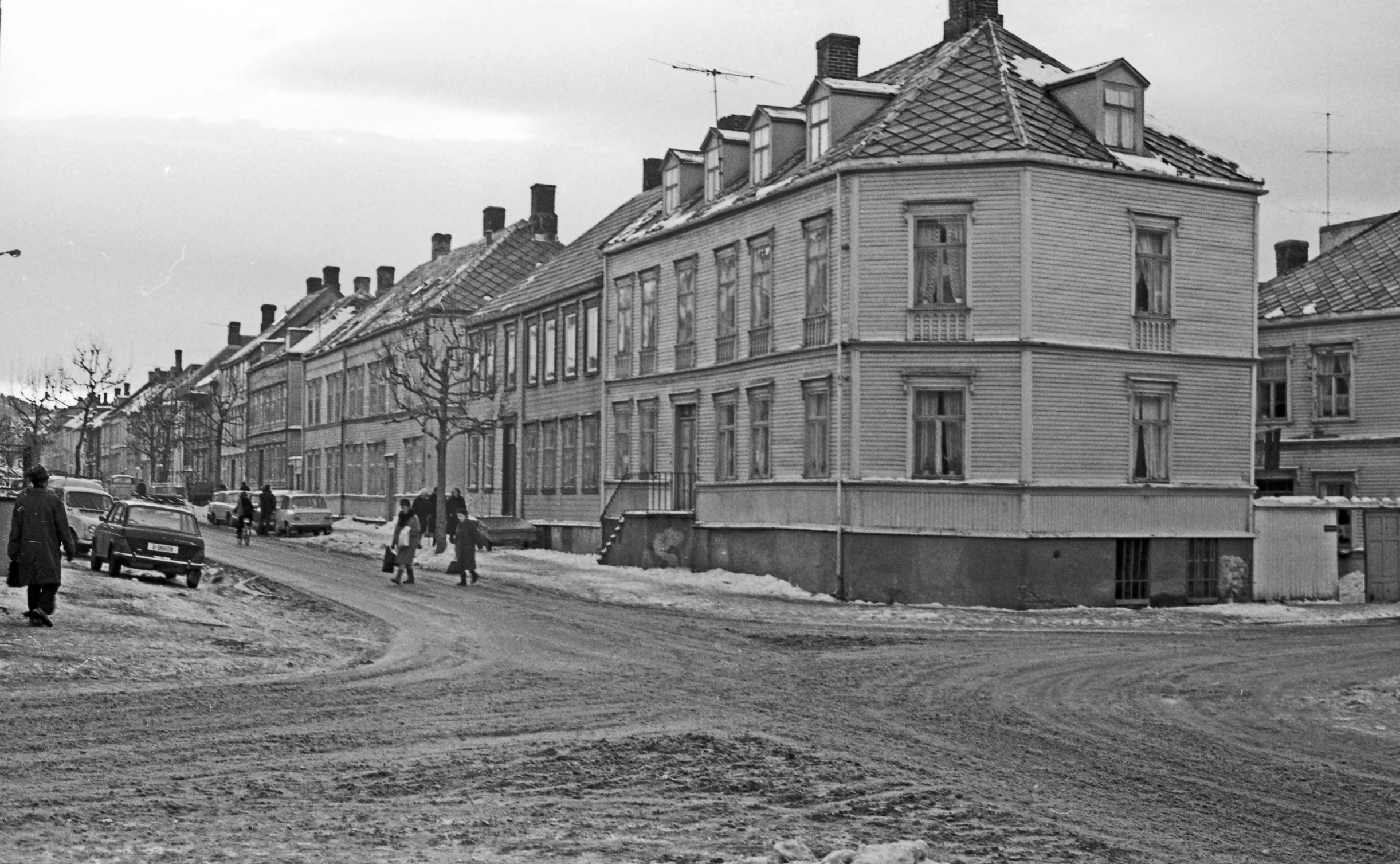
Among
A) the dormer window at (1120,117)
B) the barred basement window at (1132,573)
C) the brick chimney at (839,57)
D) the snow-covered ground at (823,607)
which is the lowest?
the snow-covered ground at (823,607)

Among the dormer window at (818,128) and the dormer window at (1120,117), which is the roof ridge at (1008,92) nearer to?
→ the dormer window at (1120,117)

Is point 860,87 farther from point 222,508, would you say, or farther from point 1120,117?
point 222,508

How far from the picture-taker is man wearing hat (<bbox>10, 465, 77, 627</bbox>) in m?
19.4

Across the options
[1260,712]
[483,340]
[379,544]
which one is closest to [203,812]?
[1260,712]

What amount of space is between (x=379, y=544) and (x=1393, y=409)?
91.0 ft

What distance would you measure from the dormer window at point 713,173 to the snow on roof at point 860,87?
4.85 meters

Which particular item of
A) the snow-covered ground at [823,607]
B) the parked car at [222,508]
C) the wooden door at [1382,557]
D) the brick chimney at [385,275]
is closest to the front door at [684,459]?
the snow-covered ground at [823,607]

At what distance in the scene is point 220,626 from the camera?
71.7ft

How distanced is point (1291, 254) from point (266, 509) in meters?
35.4

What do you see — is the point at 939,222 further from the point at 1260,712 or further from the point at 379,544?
the point at 379,544

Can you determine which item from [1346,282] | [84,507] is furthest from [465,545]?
[1346,282]

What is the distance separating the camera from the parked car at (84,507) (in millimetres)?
34594

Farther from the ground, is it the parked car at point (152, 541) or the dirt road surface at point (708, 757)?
the parked car at point (152, 541)

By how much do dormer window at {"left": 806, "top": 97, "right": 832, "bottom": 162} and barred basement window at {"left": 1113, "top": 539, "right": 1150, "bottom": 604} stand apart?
1002cm
